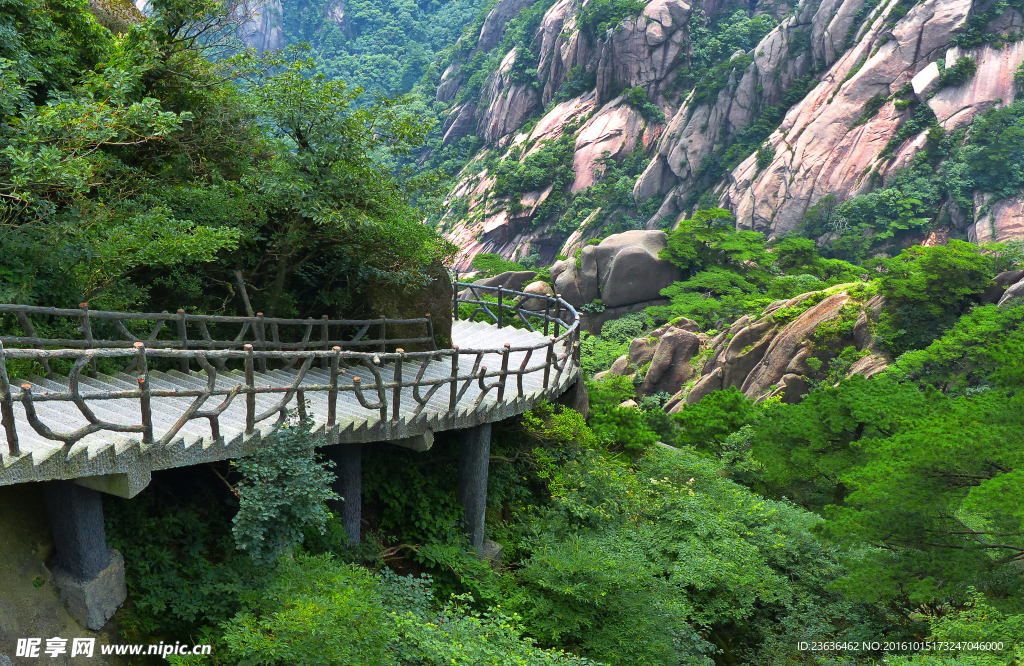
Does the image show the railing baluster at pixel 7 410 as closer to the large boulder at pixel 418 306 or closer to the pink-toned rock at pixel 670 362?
the large boulder at pixel 418 306

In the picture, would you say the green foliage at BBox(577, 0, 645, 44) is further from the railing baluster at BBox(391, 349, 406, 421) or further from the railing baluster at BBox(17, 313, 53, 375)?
the railing baluster at BBox(17, 313, 53, 375)

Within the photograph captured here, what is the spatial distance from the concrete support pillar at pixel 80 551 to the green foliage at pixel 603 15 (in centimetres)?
6576

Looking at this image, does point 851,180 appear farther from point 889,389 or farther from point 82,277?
point 82,277

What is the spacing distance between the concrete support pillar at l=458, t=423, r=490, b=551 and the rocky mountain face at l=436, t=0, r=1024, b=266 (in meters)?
41.1

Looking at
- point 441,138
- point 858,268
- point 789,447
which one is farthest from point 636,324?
point 441,138

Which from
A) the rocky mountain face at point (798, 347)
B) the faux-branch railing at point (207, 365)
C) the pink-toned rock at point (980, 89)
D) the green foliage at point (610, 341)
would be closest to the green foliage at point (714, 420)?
the rocky mountain face at point (798, 347)

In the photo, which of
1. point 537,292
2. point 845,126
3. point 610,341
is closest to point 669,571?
point 610,341

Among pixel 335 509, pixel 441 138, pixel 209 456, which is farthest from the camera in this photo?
pixel 441 138

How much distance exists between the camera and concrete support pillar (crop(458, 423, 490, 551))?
9.56 meters

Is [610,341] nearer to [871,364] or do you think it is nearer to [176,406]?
[871,364]

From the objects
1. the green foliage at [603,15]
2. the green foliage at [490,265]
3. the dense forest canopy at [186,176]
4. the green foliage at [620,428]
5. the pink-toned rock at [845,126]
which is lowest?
the green foliage at [620,428]

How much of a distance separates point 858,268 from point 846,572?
96.8 feet

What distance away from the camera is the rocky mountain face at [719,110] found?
144 feet

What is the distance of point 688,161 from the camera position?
5784 cm
